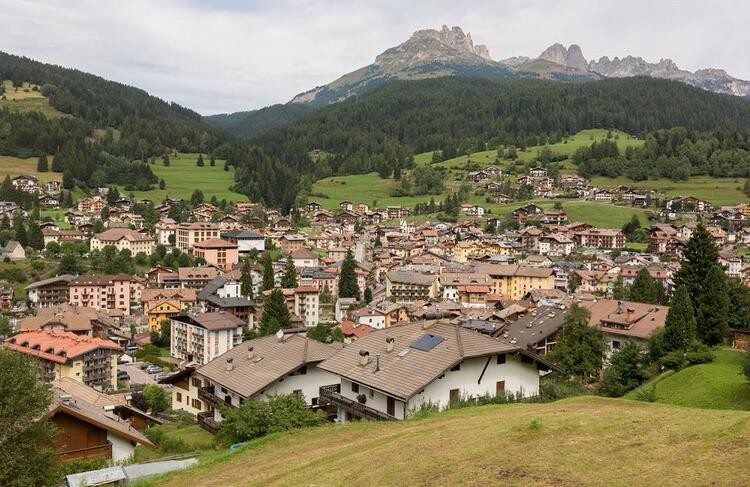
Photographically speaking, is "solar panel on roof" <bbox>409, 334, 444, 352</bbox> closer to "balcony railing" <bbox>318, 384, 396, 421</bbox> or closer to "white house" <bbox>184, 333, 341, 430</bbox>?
"balcony railing" <bbox>318, 384, 396, 421</bbox>

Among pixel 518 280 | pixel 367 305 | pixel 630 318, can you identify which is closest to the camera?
pixel 630 318

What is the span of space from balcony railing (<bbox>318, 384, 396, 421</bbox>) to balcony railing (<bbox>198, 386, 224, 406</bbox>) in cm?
454

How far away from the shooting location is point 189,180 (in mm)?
150250

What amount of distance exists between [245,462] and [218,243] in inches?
3477

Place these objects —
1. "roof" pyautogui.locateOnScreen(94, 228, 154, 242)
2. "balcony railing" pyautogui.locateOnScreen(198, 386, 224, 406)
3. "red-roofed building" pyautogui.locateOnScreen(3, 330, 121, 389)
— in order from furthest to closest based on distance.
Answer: "roof" pyautogui.locateOnScreen(94, 228, 154, 242), "red-roofed building" pyautogui.locateOnScreen(3, 330, 121, 389), "balcony railing" pyautogui.locateOnScreen(198, 386, 224, 406)

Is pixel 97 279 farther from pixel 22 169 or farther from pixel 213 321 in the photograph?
pixel 22 169

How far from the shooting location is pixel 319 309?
82500 millimetres

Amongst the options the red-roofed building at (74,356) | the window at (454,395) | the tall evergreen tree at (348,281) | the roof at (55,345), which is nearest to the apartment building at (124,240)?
the tall evergreen tree at (348,281)

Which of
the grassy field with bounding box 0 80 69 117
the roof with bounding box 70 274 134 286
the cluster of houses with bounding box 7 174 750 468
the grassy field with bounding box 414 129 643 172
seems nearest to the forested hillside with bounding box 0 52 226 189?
the grassy field with bounding box 0 80 69 117

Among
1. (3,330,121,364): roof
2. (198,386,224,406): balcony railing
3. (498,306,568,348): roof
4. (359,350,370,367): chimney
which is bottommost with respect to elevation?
(3,330,121,364): roof

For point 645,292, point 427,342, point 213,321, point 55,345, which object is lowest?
point 55,345

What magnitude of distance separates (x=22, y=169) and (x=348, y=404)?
141 m

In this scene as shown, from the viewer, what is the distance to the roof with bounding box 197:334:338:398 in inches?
968

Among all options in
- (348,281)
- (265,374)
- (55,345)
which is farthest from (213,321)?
(265,374)
